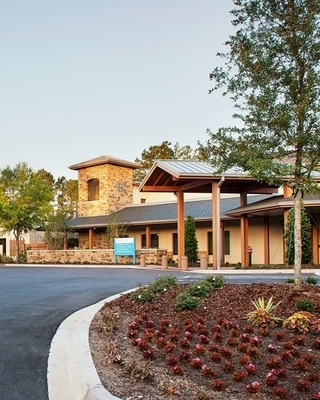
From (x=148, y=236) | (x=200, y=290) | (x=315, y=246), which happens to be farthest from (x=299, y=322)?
(x=148, y=236)

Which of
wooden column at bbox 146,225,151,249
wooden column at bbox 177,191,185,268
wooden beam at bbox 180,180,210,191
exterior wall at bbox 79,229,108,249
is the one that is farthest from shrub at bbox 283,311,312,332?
exterior wall at bbox 79,229,108,249

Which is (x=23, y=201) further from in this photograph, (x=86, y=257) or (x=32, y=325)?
(x=32, y=325)

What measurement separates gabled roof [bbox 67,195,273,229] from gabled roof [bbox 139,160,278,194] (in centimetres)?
197

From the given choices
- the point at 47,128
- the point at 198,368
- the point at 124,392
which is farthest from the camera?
the point at 47,128

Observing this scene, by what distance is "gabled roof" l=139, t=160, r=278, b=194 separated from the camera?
1977cm

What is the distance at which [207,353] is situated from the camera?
491cm

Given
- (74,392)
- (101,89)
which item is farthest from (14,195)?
(74,392)

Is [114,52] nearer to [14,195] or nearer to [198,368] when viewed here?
[198,368]

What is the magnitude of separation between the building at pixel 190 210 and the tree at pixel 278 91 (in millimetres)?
10631

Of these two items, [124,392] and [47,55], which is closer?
[124,392]

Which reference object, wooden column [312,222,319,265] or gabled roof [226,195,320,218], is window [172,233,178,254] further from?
wooden column [312,222,319,265]

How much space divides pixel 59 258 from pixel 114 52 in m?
16.2

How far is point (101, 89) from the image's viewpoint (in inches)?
756

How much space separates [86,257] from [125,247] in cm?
356
